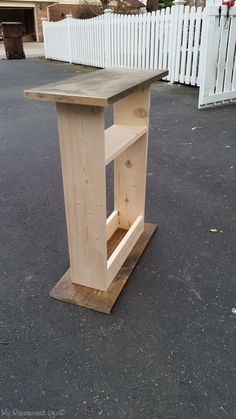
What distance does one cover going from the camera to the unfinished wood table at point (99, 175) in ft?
5.06

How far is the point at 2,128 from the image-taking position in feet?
17.1

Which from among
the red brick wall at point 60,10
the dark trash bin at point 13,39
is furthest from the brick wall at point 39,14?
the dark trash bin at point 13,39

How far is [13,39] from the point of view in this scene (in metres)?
14.3

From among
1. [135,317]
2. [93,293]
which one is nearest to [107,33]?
[93,293]

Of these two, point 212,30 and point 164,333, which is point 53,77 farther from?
point 164,333

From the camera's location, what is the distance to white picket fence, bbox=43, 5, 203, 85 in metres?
6.86

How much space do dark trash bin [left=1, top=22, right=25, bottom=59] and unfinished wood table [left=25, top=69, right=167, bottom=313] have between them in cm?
1363

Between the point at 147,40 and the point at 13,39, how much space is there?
339 inches

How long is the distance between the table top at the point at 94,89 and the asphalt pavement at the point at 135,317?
109cm

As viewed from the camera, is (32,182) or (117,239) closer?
(117,239)

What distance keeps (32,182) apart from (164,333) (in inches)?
84.9

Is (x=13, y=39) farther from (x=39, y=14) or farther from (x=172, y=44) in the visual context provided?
(x=39, y=14)

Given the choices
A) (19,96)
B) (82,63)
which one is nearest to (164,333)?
(19,96)

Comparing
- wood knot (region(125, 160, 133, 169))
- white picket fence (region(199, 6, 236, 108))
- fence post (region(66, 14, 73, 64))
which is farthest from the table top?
fence post (region(66, 14, 73, 64))
